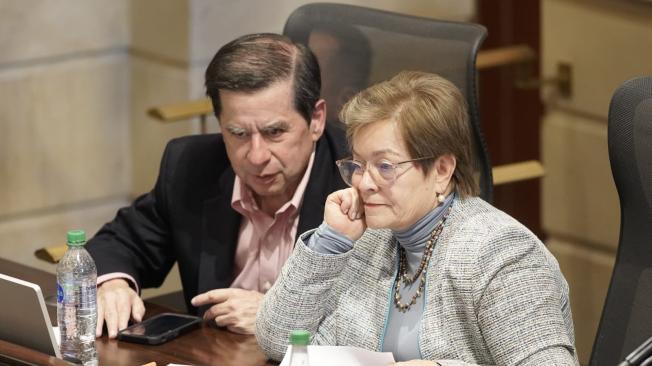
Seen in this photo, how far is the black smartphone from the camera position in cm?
262

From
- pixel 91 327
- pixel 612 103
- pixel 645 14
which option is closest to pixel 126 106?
pixel 645 14

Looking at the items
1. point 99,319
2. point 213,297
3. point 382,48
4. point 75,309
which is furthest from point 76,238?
point 382,48

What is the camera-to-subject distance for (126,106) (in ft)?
15.8

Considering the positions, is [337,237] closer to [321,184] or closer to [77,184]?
[321,184]

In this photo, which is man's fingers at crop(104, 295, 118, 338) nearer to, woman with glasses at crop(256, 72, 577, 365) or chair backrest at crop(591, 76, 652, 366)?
woman with glasses at crop(256, 72, 577, 365)

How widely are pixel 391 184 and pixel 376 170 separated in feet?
0.12

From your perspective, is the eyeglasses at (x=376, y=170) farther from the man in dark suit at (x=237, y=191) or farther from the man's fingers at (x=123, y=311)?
the man's fingers at (x=123, y=311)

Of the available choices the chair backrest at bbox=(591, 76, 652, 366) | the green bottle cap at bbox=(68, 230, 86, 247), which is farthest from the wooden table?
the chair backrest at bbox=(591, 76, 652, 366)

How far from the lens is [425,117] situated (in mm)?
2373

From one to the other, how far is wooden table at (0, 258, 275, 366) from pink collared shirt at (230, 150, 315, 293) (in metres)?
0.32

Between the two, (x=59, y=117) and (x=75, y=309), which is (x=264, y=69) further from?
(x=59, y=117)

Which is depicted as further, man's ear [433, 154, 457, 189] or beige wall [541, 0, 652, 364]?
beige wall [541, 0, 652, 364]

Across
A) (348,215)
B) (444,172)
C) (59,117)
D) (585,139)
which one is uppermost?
(444,172)

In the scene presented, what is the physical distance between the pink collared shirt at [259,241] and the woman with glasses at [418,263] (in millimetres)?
455
